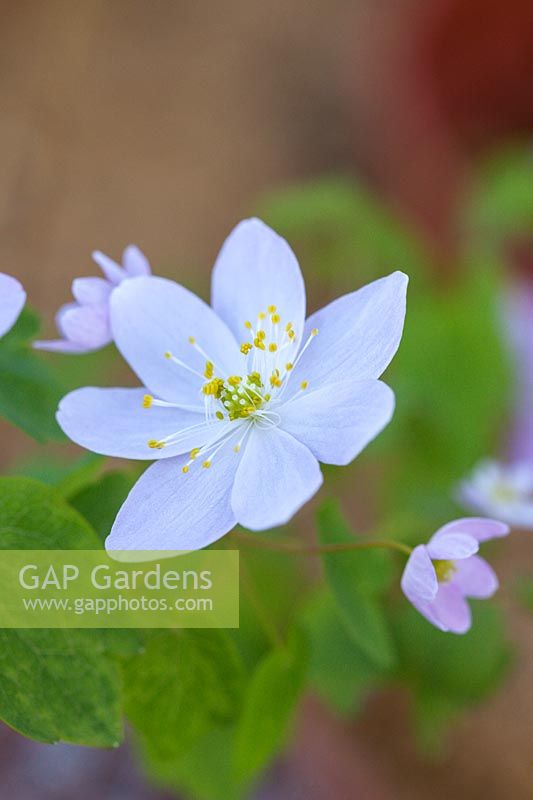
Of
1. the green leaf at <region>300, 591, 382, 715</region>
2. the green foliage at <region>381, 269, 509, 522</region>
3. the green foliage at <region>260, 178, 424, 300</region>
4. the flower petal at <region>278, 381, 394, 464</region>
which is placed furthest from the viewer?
the green foliage at <region>260, 178, 424, 300</region>

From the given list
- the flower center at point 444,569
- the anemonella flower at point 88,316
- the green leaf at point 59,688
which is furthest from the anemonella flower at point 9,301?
the flower center at point 444,569

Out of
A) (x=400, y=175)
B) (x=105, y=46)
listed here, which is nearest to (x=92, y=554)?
(x=400, y=175)

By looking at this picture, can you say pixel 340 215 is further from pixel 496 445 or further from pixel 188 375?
pixel 188 375

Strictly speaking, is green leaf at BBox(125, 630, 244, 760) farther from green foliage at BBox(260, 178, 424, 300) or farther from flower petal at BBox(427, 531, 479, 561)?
green foliage at BBox(260, 178, 424, 300)

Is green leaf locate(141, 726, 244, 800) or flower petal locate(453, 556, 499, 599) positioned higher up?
flower petal locate(453, 556, 499, 599)

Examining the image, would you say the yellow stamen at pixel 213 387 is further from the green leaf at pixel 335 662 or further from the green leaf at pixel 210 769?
the green leaf at pixel 210 769

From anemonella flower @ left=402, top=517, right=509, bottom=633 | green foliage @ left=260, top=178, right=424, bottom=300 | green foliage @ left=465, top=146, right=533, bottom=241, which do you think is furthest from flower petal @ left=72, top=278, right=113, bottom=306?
green foliage @ left=465, top=146, right=533, bottom=241
